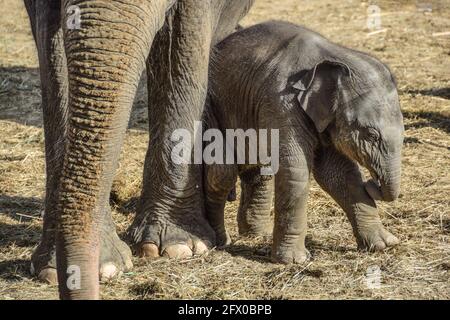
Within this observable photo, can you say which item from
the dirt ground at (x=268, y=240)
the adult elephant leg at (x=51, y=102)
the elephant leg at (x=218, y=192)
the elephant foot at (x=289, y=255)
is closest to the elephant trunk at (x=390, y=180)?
the dirt ground at (x=268, y=240)

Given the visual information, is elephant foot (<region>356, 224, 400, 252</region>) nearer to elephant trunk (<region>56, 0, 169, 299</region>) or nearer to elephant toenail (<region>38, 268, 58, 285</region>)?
elephant toenail (<region>38, 268, 58, 285</region>)

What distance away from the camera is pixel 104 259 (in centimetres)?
411

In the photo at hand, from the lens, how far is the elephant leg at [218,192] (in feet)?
14.8

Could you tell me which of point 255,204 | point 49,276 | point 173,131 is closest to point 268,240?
point 255,204

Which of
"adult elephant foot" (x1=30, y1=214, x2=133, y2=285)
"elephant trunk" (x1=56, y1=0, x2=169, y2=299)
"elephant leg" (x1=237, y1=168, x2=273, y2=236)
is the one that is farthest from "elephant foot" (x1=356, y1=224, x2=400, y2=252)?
"elephant trunk" (x1=56, y1=0, x2=169, y2=299)

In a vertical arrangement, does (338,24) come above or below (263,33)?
above

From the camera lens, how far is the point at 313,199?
541 cm

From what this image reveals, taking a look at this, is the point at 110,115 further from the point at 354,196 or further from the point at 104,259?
the point at 354,196

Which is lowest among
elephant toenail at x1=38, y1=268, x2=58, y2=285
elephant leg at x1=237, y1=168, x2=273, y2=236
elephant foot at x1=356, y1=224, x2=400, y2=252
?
elephant toenail at x1=38, y1=268, x2=58, y2=285

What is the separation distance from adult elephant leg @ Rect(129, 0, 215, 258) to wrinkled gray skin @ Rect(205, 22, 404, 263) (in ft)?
0.69

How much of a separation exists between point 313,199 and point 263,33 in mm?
1267

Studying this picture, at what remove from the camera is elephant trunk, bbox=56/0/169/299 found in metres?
2.98

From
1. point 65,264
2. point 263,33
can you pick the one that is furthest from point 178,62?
point 65,264

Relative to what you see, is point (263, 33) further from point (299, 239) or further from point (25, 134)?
point (25, 134)
